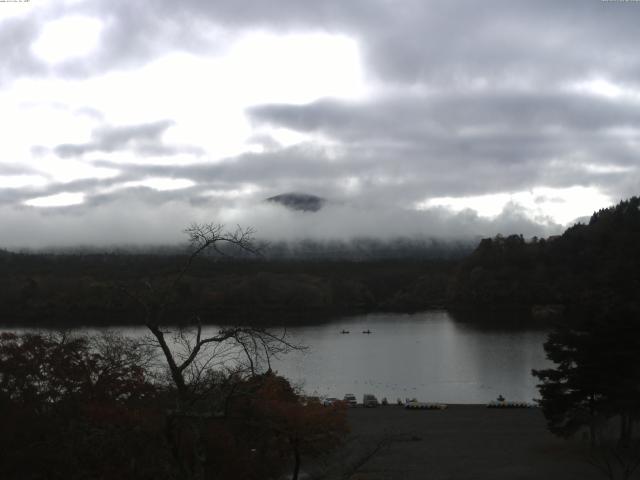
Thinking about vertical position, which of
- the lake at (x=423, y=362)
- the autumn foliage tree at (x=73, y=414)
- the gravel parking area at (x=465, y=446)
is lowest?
the lake at (x=423, y=362)

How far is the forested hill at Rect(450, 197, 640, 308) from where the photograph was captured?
71.7 metres

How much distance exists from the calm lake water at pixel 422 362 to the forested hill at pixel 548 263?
61.9 ft

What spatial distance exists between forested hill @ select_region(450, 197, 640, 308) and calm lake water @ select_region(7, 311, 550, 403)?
61.9ft

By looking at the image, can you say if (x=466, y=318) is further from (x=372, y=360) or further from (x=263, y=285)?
(x=372, y=360)

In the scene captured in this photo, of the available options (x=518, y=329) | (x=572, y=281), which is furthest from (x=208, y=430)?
(x=572, y=281)

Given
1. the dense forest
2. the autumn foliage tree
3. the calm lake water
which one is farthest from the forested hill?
the autumn foliage tree

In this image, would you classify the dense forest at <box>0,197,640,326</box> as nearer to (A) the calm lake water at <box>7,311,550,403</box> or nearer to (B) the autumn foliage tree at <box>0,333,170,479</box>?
(A) the calm lake water at <box>7,311,550,403</box>

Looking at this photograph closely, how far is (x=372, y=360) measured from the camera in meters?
37.4

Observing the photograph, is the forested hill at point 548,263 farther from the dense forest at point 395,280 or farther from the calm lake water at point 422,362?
the calm lake water at point 422,362

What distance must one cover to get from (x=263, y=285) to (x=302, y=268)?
27.4 metres

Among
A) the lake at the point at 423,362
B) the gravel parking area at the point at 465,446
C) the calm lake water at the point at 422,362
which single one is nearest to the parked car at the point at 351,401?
the gravel parking area at the point at 465,446

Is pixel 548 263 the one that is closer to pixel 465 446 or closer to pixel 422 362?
pixel 422 362

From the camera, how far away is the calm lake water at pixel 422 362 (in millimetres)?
27969

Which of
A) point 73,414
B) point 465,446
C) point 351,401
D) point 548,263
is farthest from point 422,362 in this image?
point 548,263
